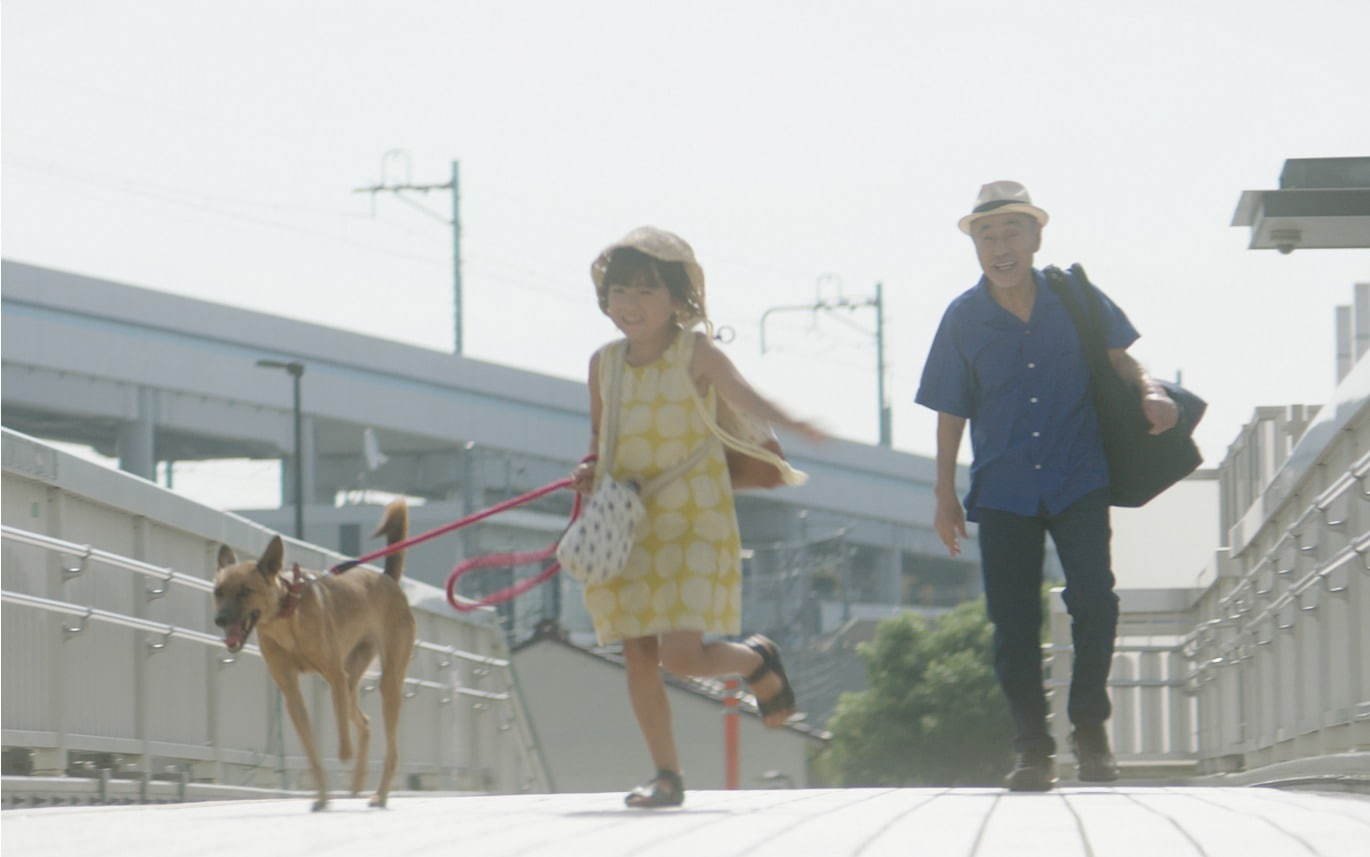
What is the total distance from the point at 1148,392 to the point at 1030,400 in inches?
14.7

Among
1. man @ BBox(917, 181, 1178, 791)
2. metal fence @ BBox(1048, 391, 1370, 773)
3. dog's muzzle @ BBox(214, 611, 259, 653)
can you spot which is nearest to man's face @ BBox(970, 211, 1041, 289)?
man @ BBox(917, 181, 1178, 791)

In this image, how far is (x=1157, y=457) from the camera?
7.97 meters

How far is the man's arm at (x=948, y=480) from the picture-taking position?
805cm

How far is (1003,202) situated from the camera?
796 cm

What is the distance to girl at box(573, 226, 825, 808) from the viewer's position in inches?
281

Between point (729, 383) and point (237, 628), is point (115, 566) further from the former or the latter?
point (729, 383)

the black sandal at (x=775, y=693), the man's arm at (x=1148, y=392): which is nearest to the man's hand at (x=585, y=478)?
the black sandal at (x=775, y=693)

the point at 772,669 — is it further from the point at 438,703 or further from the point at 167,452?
the point at 167,452

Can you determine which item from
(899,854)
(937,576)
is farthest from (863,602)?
(899,854)

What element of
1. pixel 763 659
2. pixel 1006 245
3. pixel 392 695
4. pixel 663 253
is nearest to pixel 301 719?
pixel 392 695

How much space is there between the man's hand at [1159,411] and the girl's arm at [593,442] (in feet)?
5.77

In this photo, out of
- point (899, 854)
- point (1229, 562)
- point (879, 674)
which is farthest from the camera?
point (879, 674)

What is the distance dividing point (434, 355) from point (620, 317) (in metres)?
75.6

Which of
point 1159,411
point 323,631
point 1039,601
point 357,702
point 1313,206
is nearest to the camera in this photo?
point 1159,411
